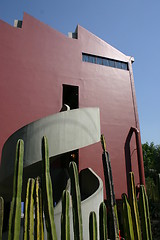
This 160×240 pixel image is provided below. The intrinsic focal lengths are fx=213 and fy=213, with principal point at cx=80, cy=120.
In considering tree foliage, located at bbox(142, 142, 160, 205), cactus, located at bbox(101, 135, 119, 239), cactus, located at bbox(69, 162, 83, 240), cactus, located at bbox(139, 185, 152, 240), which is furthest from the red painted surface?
tree foliage, located at bbox(142, 142, 160, 205)

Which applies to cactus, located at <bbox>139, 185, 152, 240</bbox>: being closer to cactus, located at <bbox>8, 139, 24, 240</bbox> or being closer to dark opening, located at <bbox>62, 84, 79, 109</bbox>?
cactus, located at <bbox>8, 139, 24, 240</bbox>

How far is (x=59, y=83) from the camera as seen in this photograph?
11.7 meters

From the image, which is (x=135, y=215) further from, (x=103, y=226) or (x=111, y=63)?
(x=111, y=63)

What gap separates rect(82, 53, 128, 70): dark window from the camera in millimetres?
13109

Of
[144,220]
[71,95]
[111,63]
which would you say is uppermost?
[111,63]

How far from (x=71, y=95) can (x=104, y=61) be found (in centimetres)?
307

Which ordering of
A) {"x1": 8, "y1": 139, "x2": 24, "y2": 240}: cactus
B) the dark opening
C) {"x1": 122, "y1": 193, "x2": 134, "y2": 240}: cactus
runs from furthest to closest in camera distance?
the dark opening
{"x1": 122, "y1": 193, "x2": 134, "y2": 240}: cactus
{"x1": 8, "y1": 139, "x2": 24, "y2": 240}: cactus

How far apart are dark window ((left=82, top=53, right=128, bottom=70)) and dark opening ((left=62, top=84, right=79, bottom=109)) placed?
6.47 feet

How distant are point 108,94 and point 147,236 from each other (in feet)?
31.6

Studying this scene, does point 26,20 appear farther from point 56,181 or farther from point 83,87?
point 56,181

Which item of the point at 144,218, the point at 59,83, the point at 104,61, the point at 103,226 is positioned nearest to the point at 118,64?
the point at 104,61

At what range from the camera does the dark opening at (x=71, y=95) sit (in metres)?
12.3

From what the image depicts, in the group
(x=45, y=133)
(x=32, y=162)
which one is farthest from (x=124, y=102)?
(x=32, y=162)

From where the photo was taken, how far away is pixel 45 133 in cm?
732
